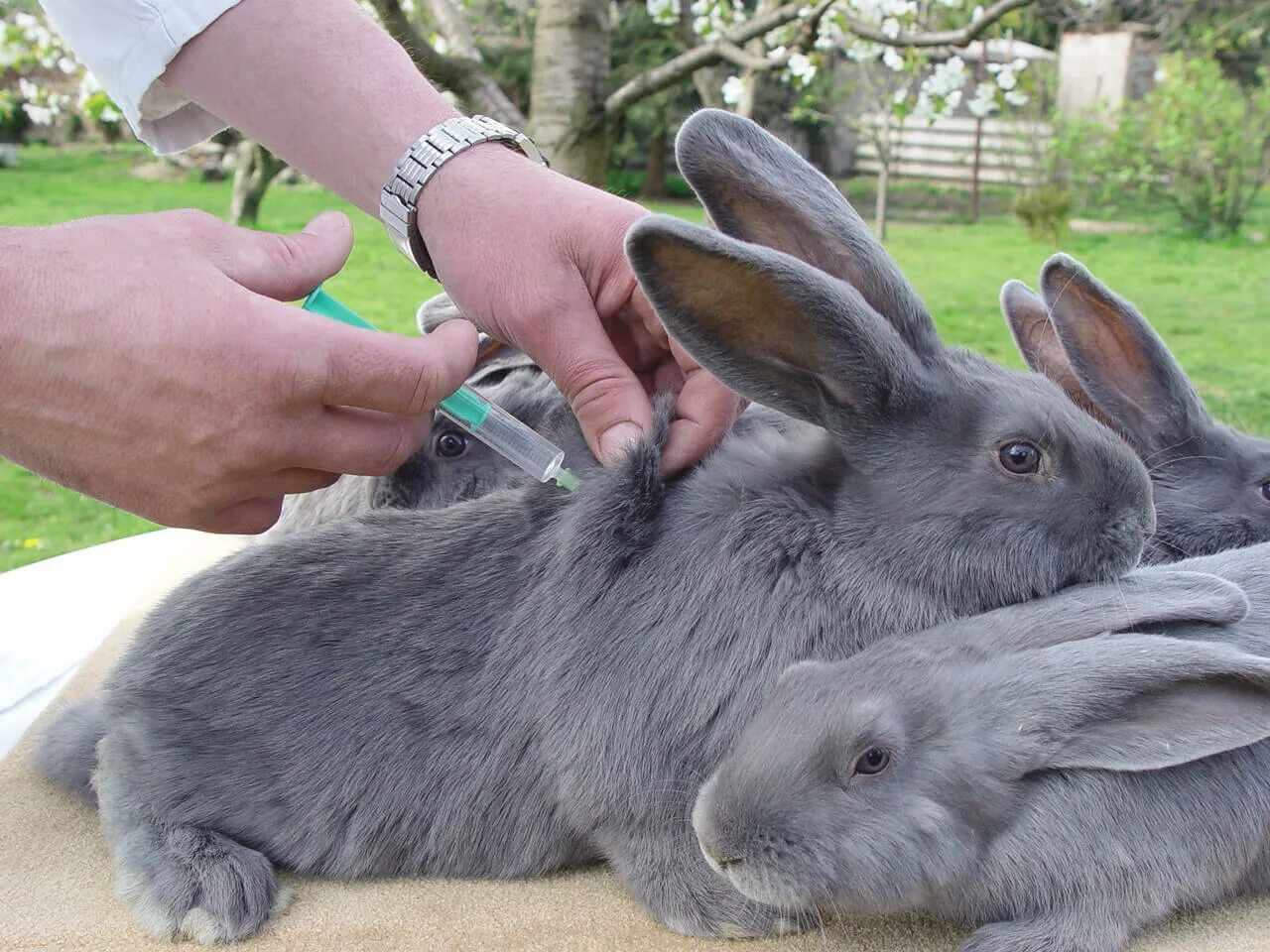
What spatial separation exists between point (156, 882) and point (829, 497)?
1093 millimetres

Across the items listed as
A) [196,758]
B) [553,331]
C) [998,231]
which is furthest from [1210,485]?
[998,231]

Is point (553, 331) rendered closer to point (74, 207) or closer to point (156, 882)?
point (156, 882)

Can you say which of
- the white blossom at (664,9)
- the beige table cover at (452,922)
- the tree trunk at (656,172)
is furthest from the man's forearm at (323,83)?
the tree trunk at (656,172)

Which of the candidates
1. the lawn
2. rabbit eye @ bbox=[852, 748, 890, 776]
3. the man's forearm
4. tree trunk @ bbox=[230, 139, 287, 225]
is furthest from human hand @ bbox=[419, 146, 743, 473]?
tree trunk @ bbox=[230, 139, 287, 225]

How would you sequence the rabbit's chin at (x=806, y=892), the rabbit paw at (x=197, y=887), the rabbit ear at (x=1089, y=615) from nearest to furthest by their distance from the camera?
the rabbit's chin at (x=806, y=892) < the rabbit ear at (x=1089, y=615) < the rabbit paw at (x=197, y=887)

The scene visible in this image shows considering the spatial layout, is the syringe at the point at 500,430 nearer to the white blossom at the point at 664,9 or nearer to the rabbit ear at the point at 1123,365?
the rabbit ear at the point at 1123,365

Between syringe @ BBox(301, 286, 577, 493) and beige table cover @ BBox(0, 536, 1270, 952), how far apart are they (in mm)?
611

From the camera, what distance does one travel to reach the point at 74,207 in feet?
43.9

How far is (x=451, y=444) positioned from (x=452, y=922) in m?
1.04

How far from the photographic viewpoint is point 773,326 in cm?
167

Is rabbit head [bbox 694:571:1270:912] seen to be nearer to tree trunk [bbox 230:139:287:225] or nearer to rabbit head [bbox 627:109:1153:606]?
rabbit head [bbox 627:109:1153:606]

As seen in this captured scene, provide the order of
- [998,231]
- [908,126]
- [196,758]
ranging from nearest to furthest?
1. [196,758]
2. [998,231]
3. [908,126]

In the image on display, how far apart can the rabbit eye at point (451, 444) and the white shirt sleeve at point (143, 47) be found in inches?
33.3

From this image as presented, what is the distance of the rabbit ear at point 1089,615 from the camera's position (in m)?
1.63
